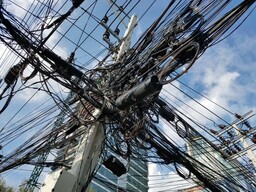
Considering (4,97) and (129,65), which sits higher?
(129,65)

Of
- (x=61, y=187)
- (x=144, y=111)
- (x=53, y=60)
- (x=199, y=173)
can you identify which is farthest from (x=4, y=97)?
(x=199, y=173)

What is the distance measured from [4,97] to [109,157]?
210 cm

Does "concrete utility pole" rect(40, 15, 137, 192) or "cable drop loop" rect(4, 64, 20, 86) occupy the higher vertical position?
"cable drop loop" rect(4, 64, 20, 86)

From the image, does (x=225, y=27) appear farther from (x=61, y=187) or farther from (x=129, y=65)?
(x=61, y=187)

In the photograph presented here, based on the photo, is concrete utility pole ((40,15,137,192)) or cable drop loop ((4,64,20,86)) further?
cable drop loop ((4,64,20,86))

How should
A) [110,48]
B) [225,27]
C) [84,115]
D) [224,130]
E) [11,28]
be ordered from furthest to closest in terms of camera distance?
[224,130]
[110,48]
[84,115]
[11,28]
[225,27]

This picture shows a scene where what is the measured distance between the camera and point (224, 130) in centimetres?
1009

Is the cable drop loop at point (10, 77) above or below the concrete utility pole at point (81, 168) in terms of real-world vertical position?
above

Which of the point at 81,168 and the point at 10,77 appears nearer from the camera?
the point at 81,168

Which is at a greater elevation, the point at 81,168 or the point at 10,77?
the point at 10,77

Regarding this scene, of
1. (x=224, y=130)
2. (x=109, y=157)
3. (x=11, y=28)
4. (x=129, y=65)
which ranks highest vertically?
(x=224, y=130)

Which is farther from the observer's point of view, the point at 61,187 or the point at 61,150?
the point at 61,150

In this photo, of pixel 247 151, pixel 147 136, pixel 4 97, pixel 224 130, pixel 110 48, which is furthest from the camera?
pixel 224 130

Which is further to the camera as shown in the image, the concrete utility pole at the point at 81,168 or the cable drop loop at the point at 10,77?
the cable drop loop at the point at 10,77
